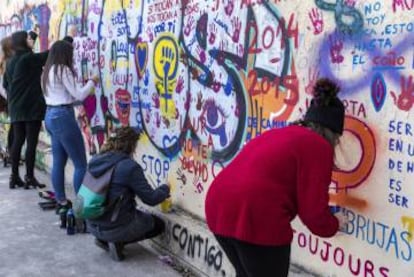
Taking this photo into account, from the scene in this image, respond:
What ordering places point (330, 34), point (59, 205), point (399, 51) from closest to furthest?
1. point (399, 51)
2. point (330, 34)
3. point (59, 205)

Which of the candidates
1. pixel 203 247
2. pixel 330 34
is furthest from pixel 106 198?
pixel 330 34

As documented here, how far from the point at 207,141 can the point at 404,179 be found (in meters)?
1.94

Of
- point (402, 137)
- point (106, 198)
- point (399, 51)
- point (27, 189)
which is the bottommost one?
point (27, 189)

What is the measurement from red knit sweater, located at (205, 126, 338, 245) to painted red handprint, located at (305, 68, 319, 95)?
0.82m

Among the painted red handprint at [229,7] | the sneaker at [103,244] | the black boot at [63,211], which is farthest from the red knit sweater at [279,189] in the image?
the black boot at [63,211]

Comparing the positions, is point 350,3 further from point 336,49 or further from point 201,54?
point 201,54

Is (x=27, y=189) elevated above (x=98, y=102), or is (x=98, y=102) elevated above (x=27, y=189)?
(x=98, y=102)

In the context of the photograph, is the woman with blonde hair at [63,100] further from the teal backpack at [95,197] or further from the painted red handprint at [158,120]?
the teal backpack at [95,197]

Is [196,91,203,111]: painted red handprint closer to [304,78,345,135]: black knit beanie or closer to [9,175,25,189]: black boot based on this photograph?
[304,78,345,135]: black knit beanie

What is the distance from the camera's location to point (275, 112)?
402 centimetres

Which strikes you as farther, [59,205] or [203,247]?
[59,205]

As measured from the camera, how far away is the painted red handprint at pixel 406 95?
121 inches

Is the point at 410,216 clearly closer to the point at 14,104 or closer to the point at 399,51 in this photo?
the point at 399,51

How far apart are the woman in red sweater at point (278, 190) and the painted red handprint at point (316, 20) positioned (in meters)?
0.68
